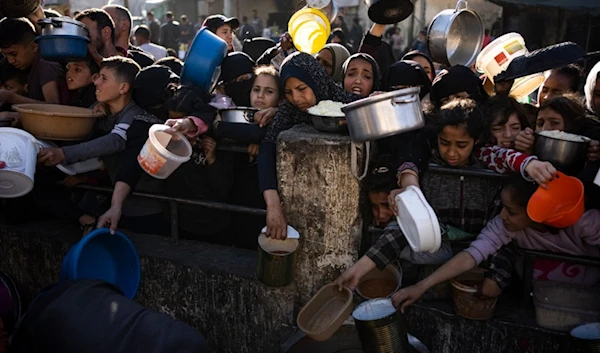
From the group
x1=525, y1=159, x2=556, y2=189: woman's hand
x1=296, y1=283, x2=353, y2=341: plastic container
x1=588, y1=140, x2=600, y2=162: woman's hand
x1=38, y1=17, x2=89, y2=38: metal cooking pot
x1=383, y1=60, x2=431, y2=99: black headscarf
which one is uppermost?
x1=38, y1=17, x2=89, y2=38: metal cooking pot

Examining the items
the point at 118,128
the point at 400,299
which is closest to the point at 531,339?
the point at 400,299

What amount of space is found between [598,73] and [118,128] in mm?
3207

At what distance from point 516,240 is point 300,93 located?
1.49m

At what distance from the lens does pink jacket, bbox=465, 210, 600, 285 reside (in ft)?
8.36

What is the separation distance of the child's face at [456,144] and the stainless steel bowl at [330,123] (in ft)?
1.80

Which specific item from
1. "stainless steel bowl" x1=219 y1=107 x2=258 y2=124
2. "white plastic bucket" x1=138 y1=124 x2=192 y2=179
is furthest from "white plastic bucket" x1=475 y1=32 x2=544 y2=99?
"white plastic bucket" x1=138 y1=124 x2=192 y2=179

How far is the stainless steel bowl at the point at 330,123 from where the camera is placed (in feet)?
9.25

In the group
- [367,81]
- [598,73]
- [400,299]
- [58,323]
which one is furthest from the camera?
[367,81]

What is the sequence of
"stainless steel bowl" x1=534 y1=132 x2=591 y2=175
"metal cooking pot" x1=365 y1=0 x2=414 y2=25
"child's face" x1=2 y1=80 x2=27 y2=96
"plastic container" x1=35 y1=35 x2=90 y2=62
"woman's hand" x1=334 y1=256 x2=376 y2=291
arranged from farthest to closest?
"metal cooking pot" x1=365 y1=0 x2=414 y2=25 → "child's face" x1=2 y1=80 x2=27 y2=96 → "plastic container" x1=35 y1=35 x2=90 y2=62 → "woman's hand" x1=334 y1=256 x2=376 y2=291 → "stainless steel bowl" x1=534 y1=132 x2=591 y2=175

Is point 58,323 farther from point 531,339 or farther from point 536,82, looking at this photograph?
point 536,82

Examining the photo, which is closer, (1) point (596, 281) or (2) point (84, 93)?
(1) point (596, 281)

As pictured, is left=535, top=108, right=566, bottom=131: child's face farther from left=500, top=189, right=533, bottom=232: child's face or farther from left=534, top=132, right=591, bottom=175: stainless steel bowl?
left=500, top=189, right=533, bottom=232: child's face

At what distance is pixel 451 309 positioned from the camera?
112 inches

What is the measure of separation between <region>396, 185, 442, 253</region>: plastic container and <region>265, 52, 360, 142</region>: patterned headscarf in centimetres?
94
